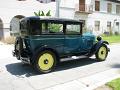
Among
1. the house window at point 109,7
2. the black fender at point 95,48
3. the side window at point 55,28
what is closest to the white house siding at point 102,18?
the house window at point 109,7

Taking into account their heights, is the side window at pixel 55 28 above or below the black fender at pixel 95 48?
above

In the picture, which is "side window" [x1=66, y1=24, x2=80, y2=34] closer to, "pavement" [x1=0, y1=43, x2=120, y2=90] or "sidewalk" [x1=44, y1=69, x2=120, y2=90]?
"pavement" [x1=0, y1=43, x2=120, y2=90]

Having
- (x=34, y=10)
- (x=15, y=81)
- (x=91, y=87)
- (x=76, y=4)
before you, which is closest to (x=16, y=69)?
(x=15, y=81)

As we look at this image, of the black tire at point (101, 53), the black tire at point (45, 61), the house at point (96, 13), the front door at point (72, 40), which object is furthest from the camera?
the house at point (96, 13)

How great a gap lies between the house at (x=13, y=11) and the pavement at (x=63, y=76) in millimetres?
12866

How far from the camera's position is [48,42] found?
877cm

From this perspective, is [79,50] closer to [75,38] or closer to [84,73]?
[75,38]

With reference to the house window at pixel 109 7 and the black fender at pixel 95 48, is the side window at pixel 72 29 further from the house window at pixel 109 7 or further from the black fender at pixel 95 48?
the house window at pixel 109 7

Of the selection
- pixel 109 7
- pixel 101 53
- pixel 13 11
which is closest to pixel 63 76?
pixel 101 53

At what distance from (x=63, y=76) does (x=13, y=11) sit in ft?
53.6

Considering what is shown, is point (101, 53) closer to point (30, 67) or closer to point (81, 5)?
point (30, 67)

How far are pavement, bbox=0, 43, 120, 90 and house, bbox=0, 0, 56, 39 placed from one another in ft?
42.2

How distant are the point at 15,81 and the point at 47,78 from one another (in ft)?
3.61

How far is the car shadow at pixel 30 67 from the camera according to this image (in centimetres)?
864
